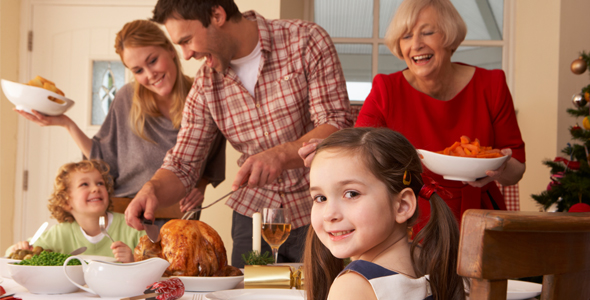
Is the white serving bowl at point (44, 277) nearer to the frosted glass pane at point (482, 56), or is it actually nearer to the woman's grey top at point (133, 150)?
the woman's grey top at point (133, 150)

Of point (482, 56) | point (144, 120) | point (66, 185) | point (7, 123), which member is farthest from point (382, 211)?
point (7, 123)

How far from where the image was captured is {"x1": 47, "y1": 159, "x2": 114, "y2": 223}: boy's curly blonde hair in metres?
2.39

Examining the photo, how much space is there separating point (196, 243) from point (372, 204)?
528 mm

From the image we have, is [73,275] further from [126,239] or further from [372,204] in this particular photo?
[126,239]

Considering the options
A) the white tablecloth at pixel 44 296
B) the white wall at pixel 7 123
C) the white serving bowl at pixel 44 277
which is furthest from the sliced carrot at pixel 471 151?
the white wall at pixel 7 123

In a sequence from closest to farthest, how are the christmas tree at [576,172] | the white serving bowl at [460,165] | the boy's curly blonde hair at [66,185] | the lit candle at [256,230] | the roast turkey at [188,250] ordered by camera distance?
the roast turkey at [188,250] → the lit candle at [256,230] → the white serving bowl at [460,165] → the boy's curly blonde hair at [66,185] → the christmas tree at [576,172]

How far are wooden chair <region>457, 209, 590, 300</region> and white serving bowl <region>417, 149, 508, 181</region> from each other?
2.73 feet

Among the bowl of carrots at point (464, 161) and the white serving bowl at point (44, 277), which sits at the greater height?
the bowl of carrots at point (464, 161)

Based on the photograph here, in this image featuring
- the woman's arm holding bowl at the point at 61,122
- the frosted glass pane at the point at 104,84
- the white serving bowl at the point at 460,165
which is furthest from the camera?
the frosted glass pane at the point at 104,84

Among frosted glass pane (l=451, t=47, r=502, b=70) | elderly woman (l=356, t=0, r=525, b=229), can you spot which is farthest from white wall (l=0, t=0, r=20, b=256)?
frosted glass pane (l=451, t=47, r=502, b=70)

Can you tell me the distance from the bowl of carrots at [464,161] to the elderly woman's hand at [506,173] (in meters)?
0.03

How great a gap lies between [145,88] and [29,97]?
1.62 feet

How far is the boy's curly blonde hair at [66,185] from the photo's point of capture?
239cm

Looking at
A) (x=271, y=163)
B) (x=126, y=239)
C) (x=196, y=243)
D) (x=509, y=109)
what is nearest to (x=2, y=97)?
(x=126, y=239)
